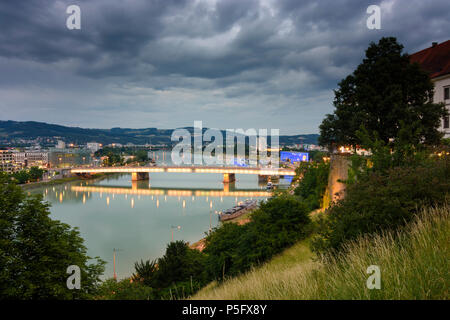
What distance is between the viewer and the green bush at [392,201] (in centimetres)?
506

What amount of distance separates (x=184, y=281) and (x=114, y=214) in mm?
18264

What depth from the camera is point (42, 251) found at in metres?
8.77

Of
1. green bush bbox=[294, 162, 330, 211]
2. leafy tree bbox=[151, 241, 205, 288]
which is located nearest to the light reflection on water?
leafy tree bbox=[151, 241, 205, 288]

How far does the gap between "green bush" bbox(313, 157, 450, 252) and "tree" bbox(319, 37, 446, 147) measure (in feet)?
22.0

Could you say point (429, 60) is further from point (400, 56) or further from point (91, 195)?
point (91, 195)

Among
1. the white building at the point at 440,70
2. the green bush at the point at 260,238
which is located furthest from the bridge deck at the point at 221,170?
the green bush at the point at 260,238

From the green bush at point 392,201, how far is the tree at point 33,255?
720cm

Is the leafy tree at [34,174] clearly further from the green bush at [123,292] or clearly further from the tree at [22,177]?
the green bush at [123,292]

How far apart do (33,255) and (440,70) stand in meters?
22.2

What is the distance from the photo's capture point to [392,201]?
4984 mm

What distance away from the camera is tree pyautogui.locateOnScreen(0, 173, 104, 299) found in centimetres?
782

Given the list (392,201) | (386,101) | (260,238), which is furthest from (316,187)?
(392,201)

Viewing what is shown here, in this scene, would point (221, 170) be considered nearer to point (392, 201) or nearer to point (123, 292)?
point (123, 292)

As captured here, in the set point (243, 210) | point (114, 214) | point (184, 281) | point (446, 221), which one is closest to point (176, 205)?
point (114, 214)
